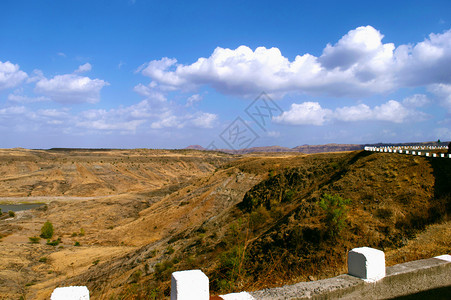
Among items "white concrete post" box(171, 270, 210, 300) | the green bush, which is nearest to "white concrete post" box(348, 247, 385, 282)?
"white concrete post" box(171, 270, 210, 300)

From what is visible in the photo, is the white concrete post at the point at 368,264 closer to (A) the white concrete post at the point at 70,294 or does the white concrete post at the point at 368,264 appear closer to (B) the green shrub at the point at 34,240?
(A) the white concrete post at the point at 70,294

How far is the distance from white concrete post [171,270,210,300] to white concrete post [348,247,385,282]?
7.00 ft

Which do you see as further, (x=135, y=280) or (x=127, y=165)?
(x=127, y=165)

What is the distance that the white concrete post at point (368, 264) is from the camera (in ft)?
12.7

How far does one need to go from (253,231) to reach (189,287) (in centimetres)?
1186

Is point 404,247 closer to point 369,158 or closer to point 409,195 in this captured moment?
point 409,195

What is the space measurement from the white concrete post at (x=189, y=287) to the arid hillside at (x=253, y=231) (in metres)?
2.32

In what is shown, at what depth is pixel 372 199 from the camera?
11695mm

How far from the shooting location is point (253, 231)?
14438mm

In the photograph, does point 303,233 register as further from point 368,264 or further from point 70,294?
point 70,294

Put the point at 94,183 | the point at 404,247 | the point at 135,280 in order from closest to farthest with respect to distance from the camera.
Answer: the point at 404,247 < the point at 135,280 < the point at 94,183

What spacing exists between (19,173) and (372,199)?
3163 inches

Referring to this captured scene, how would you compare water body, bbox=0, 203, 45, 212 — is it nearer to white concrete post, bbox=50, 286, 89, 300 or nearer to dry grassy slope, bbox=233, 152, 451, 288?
dry grassy slope, bbox=233, 152, 451, 288

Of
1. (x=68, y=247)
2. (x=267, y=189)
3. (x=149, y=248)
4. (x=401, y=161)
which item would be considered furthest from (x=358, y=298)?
(x=68, y=247)
